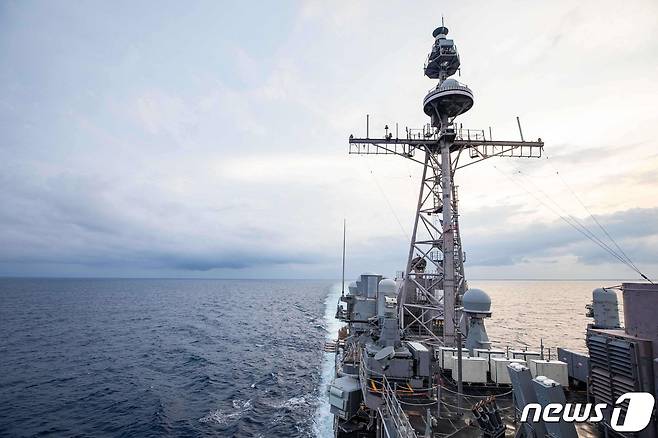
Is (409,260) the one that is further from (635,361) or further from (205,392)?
Answer: (205,392)

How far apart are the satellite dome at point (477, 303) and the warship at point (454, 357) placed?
2.3 inches

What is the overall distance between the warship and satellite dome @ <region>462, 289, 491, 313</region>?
0.19 feet

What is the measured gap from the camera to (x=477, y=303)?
19484 millimetres

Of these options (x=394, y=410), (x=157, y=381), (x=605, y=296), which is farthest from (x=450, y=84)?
(x=157, y=381)

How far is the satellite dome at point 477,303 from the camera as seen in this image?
19469mm

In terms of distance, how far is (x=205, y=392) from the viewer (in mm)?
31625

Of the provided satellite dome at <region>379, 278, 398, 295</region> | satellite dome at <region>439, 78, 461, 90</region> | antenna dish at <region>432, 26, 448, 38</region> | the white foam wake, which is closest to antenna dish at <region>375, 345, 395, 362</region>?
satellite dome at <region>379, 278, 398, 295</region>

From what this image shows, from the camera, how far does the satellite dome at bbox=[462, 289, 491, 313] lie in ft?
63.9

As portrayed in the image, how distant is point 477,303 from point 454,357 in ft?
11.3

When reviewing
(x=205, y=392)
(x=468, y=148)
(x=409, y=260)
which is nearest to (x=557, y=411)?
(x=409, y=260)

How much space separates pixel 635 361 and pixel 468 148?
20392 millimetres

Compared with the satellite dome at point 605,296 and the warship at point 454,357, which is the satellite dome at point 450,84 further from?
the satellite dome at point 605,296

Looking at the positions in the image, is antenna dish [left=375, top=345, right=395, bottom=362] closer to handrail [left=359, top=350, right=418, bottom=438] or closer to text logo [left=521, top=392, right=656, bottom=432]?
handrail [left=359, top=350, right=418, bottom=438]

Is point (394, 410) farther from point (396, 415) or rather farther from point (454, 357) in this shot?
point (454, 357)
